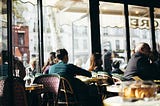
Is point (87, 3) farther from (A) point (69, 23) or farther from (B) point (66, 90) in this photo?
(B) point (66, 90)

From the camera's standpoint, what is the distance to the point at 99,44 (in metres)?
7.28

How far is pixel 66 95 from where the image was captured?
3889 millimetres

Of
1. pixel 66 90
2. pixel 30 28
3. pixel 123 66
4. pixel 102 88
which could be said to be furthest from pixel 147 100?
pixel 123 66

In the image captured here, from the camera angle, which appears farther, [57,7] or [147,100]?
[57,7]

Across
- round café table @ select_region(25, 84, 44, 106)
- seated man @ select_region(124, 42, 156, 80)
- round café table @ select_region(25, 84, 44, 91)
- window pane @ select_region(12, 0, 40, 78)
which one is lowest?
round café table @ select_region(25, 84, 44, 106)

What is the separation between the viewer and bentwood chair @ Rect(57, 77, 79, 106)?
383 centimetres

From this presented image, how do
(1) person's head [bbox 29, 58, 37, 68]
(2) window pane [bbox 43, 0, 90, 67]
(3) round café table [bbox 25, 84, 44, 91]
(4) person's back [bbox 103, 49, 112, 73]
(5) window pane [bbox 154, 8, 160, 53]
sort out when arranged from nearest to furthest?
(3) round café table [bbox 25, 84, 44, 91] → (1) person's head [bbox 29, 58, 37, 68] → (2) window pane [bbox 43, 0, 90, 67] → (4) person's back [bbox 103, 49, 112, 73] → (5) window pane [bbox 154, 8, 160, 53]

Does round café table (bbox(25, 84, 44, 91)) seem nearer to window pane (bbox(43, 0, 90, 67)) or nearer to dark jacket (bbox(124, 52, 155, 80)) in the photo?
dark jacket (bbox(124, 52, 155, 80))

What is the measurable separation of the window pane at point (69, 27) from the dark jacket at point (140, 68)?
3055mm

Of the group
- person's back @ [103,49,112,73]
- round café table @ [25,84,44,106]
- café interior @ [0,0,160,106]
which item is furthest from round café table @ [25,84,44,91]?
person's back @ [103,49,112,73]

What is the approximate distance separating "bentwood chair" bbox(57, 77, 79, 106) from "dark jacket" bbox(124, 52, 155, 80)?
732 millimetres

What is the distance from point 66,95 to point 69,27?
11.6 feet

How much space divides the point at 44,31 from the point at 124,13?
2478 millimetres

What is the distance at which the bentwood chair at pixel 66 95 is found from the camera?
3.83 m
